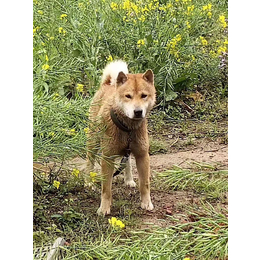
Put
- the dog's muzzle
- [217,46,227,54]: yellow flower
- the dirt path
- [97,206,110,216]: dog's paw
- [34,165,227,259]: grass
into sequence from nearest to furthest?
[34,165,227,259]: grass
the dog's muzzle
[97,206,110,216]: dog's paw
the dirt path
[217,46,227,54]: yellow flower

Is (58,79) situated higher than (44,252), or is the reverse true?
(58,79)

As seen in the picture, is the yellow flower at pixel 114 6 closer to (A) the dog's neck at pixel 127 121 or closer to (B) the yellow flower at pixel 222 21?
(B) the yellow flower at pixel 222 21

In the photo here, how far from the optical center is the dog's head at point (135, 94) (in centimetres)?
231

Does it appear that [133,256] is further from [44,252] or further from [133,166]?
[133,166]

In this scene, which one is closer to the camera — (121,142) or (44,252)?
(44,252)

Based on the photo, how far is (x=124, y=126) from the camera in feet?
8.01

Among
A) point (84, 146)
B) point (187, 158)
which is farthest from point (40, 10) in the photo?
point (187, 158)

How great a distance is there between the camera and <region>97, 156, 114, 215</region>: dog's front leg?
2.43m

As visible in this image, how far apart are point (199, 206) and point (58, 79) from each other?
0.93 m

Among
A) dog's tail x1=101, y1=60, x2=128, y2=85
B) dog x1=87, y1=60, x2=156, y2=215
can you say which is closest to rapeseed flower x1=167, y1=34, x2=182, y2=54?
dog's tail x1=101, y1=60, x2=128, y2=85

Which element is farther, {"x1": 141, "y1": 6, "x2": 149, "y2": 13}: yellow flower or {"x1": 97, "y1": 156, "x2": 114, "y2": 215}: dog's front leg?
{"x1": 141, "y1": 6, "x2": 149, "y2": 13}: yellow flower

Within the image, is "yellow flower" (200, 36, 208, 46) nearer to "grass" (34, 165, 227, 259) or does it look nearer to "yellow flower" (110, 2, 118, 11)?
"yellow flower" (110, 2, 118, 11)
